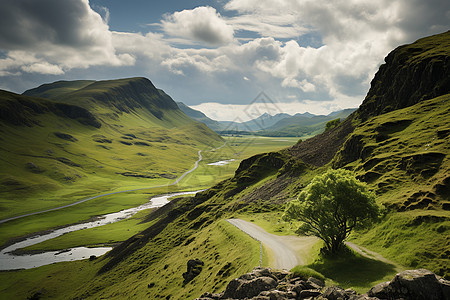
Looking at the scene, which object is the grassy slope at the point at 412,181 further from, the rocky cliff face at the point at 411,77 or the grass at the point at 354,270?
the rocky cliff face at the point at 411,77

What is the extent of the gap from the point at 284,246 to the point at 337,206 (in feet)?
62.4

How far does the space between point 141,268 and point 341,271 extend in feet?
242

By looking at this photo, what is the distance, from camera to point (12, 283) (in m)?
96.3

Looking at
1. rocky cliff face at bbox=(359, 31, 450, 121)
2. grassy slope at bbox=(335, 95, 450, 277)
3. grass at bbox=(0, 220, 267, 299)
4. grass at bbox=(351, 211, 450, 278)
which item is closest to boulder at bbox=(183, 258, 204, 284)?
grass at bbox=(0, 220, 267, 299)

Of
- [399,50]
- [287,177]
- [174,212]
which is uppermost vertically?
[399,50]

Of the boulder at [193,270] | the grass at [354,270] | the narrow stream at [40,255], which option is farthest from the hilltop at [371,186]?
the narrow stream at [40,255]

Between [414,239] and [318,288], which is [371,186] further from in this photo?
[318,288]

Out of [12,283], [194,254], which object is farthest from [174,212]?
[12,283]

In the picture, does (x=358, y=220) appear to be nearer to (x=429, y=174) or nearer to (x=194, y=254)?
(x=429, y=174)

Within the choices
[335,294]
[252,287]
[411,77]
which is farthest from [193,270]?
[411,77]

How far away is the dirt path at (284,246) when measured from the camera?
152 feet

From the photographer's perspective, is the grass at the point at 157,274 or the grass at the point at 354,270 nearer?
the grass at the point at 354,270

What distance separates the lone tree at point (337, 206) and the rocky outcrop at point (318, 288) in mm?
12141

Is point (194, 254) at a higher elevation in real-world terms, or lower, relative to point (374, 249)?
lower
